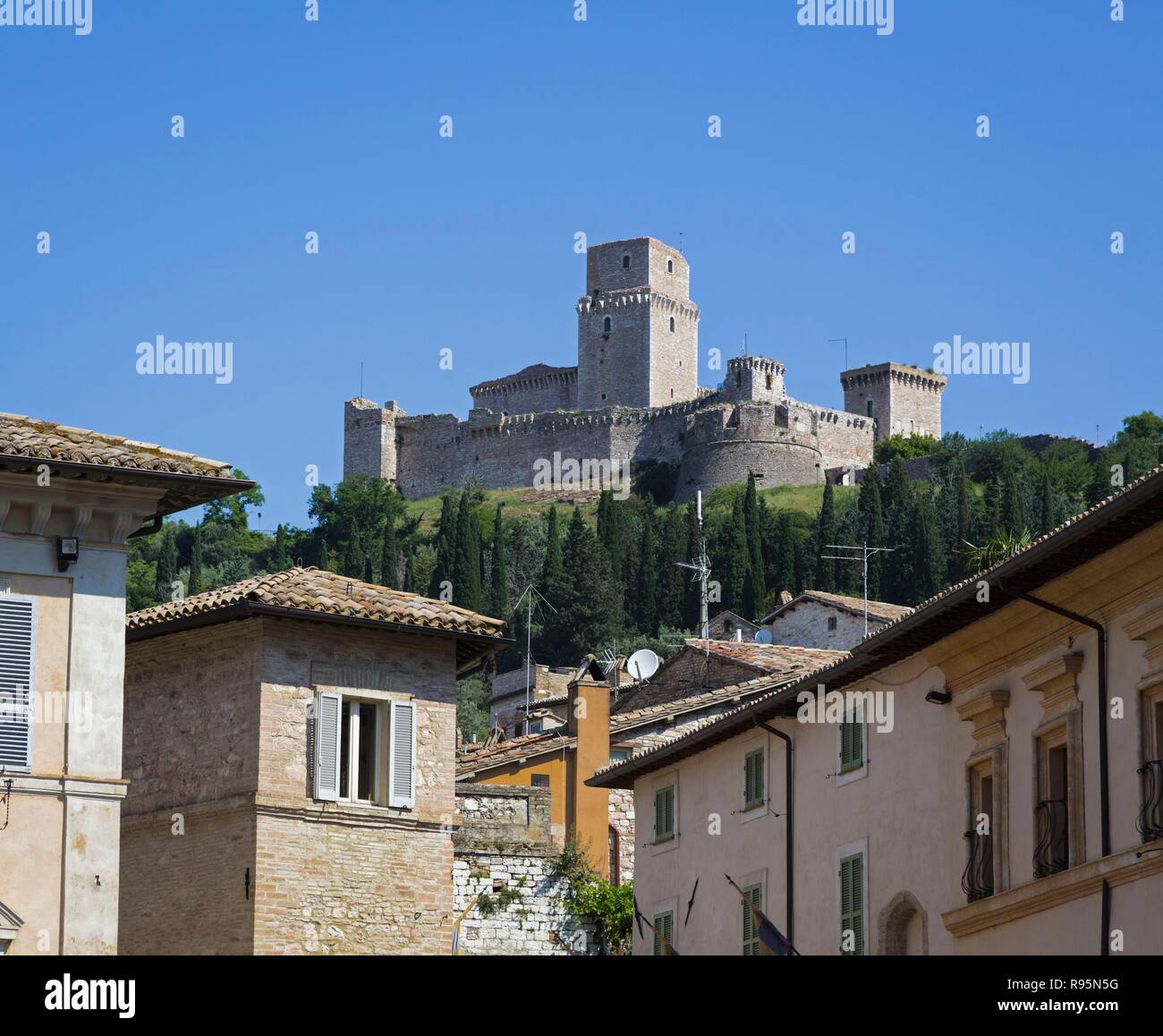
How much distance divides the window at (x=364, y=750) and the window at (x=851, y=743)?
531 centimetres

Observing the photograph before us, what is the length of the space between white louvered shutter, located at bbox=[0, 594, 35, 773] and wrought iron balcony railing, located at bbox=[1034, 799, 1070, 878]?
983cm

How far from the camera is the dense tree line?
106m

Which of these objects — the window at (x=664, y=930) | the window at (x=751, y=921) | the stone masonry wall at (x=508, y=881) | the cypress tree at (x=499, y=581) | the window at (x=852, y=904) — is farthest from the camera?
the cypress tree at (x=499, y=581)

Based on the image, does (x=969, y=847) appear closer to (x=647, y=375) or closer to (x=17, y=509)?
(x=17, y=509)

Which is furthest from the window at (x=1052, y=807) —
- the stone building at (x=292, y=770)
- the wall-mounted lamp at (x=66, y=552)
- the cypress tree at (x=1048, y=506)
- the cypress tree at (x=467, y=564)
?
the cypress tree at (x=1048, y=506)

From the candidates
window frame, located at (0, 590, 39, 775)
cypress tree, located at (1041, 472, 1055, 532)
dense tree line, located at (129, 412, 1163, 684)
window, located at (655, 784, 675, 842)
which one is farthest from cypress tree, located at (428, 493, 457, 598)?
window frame, located at (0, 590, 39, 775)

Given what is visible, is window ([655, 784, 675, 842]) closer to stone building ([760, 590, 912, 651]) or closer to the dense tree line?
stone building ([760, 590, 912, 651])

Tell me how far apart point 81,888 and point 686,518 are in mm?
100092

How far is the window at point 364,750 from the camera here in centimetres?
2895

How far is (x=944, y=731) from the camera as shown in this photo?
26.4 m

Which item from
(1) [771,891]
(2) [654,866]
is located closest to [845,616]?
(2) [654,866]

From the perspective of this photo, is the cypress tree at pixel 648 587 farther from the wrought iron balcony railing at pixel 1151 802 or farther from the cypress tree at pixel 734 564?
the wrought iron balcony railing at pixel 1151 802

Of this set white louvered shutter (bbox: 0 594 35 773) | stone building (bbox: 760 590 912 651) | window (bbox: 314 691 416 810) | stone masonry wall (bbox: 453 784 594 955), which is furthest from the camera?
stone building (bbox: 760 590 912 651)
